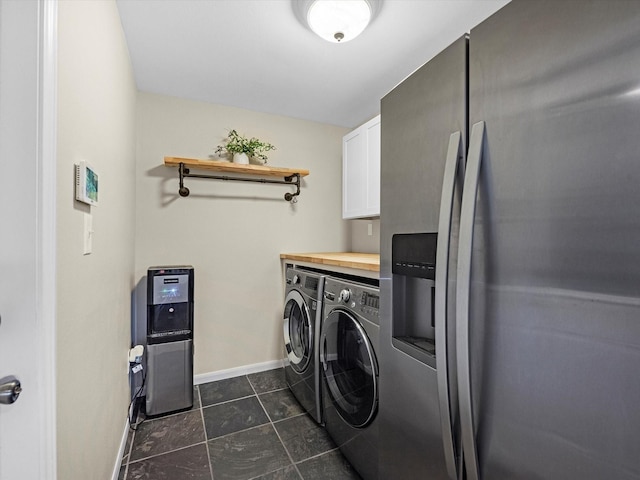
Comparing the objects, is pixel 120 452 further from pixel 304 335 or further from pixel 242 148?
pixel 242 148

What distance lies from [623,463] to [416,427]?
1.91 feet

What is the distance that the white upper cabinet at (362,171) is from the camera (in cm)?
231

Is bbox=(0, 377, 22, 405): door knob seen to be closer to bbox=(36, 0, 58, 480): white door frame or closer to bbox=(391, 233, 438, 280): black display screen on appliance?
bbox=(36, 0, 58, 480): white door frame

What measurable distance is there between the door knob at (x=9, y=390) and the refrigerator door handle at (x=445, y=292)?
1.03 m

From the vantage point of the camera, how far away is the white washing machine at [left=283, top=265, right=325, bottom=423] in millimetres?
1896

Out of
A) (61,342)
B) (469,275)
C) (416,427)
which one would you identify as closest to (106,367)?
(61,342)

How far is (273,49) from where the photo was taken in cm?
188

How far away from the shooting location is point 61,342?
2.67 feet

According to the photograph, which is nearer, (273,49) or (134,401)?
(273,49)

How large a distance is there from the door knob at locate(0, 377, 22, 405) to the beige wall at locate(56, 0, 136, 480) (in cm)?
12

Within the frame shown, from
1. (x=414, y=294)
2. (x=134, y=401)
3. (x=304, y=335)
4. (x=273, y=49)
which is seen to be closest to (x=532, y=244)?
(x=414, y=294)

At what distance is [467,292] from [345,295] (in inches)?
33.4

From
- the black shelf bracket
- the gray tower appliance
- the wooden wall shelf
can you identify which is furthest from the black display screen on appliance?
the black shelf bracket

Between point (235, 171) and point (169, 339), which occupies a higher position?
point (235, 171)
